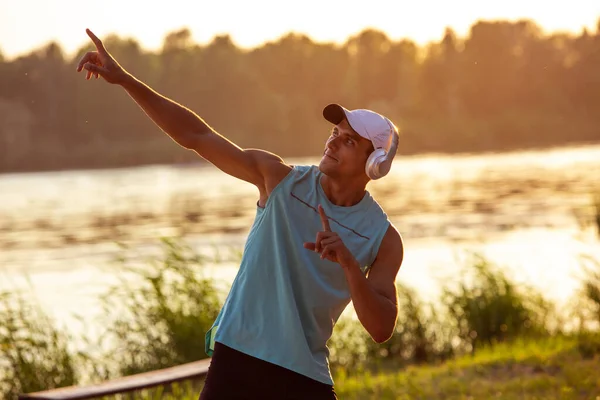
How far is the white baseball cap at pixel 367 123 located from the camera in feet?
12.0

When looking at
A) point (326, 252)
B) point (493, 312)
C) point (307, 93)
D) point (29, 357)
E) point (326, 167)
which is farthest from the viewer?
point (307, 93)

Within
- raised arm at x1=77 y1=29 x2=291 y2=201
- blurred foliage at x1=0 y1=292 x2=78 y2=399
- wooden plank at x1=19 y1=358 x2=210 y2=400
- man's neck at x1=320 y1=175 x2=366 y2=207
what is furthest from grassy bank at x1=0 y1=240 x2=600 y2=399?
raised arm at x1=77 y1=29 x2=291 y2=201

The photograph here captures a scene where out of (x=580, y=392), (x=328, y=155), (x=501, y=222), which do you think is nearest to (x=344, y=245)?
(x=328, y=155)

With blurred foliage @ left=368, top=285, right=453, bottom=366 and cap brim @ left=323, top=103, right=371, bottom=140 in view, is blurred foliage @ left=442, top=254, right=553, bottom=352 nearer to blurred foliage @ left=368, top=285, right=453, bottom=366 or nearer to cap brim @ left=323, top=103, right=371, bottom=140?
blurred foliage @ left=368, top=285, right=453, bottom=366

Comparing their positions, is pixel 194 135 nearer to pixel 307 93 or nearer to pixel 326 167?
pixel 326 167

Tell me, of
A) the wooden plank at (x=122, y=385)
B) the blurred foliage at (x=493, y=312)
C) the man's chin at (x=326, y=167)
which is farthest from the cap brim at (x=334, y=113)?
the blurred foliage at (x=493, y=312)

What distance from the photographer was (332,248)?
11.0ft

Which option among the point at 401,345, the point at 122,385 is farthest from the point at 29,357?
the point at 401,345

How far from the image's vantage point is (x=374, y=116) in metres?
3.71

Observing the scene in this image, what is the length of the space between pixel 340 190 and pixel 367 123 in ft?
0.86

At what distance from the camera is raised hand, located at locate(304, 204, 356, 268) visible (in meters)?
3.37

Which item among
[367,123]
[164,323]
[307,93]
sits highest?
[307,93]

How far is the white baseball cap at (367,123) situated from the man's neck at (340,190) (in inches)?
6.5

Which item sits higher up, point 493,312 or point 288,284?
point 288,284
